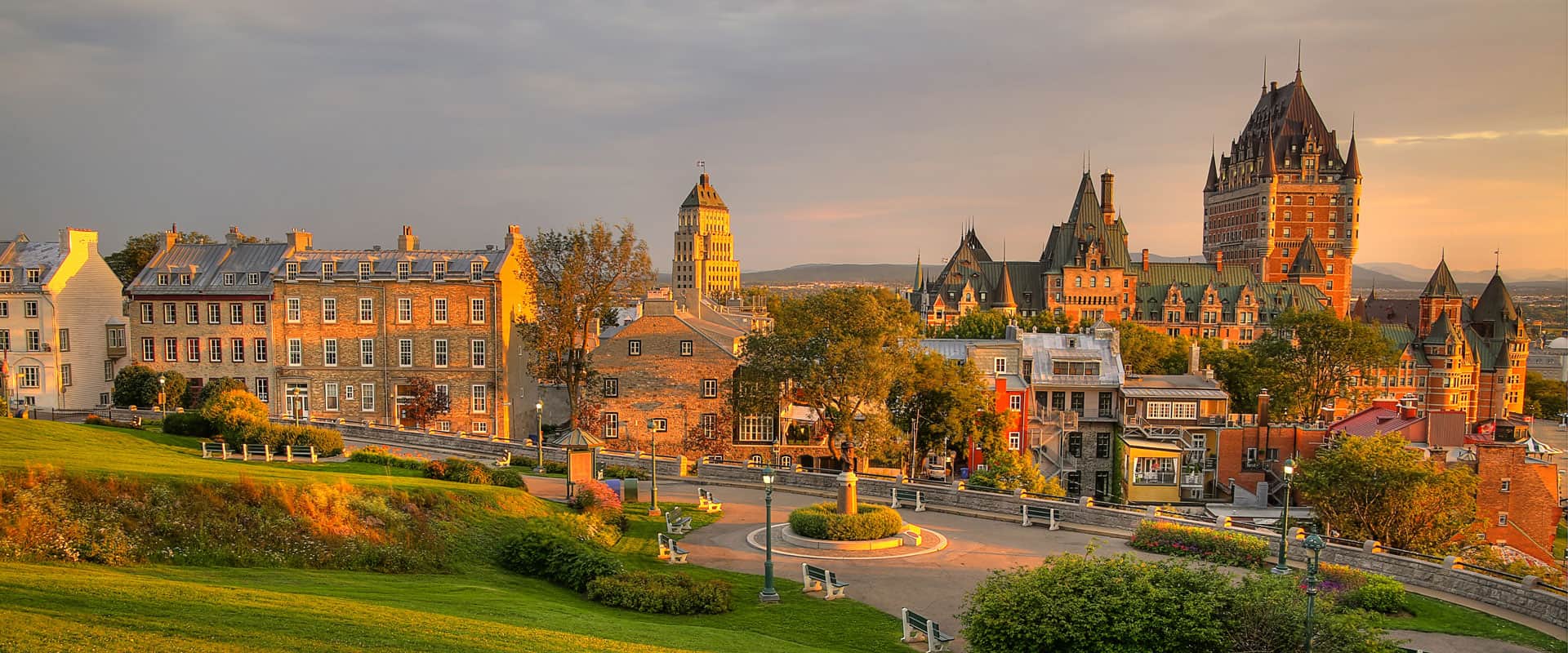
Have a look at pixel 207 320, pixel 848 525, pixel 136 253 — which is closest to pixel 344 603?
pixel 848 525

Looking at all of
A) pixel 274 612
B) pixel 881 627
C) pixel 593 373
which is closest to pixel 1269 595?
pixel 881 627

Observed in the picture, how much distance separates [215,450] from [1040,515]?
28558 mm

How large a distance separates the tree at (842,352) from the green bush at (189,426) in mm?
22506

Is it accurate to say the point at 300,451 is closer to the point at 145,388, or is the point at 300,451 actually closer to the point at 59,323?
the point at 145,388

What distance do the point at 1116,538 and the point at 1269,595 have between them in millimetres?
13570

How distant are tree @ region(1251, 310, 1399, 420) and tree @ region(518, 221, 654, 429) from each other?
46.1m

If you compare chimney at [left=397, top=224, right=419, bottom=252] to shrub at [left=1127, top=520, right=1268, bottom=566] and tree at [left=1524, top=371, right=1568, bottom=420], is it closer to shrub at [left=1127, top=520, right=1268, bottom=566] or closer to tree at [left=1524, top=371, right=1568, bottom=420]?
shrub at [left=1127, top=520, right=1268, bottom=566]

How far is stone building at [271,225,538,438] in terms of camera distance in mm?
50281

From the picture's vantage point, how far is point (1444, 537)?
1304 inches

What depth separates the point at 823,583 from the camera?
22547 millimetres

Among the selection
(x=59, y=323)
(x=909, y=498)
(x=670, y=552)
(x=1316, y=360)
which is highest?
(x=59, y=323)

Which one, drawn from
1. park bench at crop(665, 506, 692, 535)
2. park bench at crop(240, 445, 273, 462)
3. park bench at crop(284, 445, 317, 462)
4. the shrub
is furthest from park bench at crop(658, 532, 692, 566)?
park bench at crop(240, 445, 273, 462)

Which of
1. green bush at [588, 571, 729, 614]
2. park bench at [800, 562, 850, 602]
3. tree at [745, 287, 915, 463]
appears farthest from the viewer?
tree at [745, 287, 915, 463]

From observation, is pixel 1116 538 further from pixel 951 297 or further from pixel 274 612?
pixel 951 297
